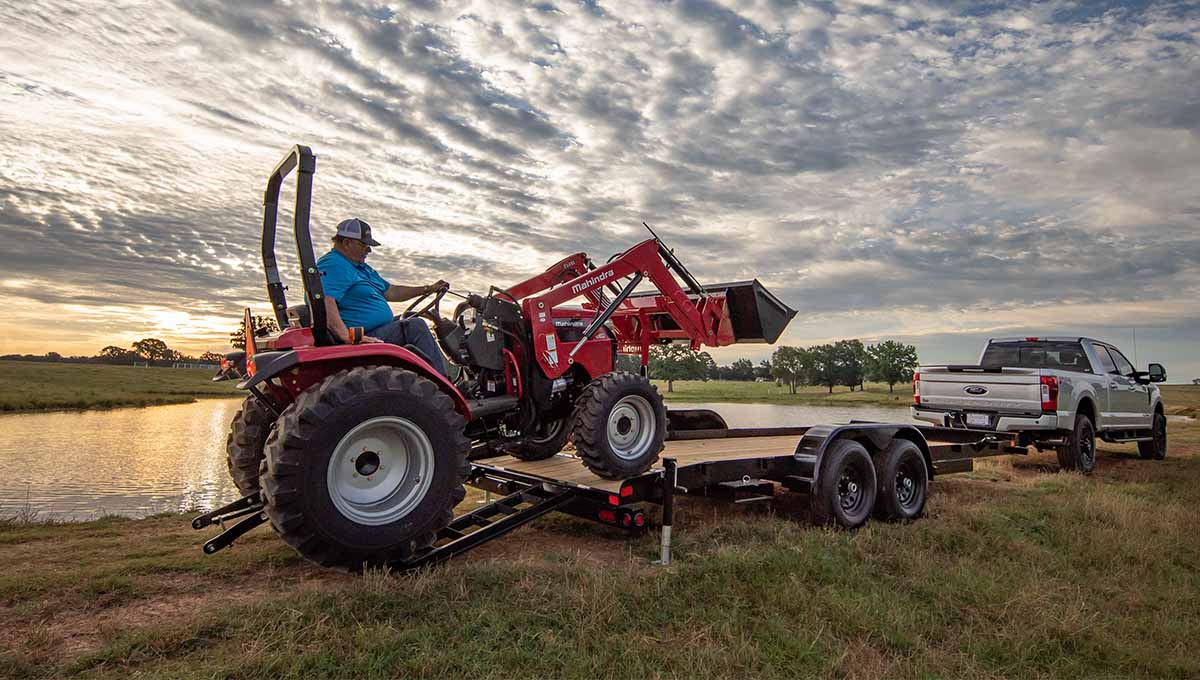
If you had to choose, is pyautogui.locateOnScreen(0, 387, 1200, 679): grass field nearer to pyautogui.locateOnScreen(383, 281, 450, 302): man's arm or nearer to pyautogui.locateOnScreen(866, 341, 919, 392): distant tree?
pyautogui.locateOnScreen(383, 281, 450, 302): man's arm

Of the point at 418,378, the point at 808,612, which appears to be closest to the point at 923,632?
the point at 808,612

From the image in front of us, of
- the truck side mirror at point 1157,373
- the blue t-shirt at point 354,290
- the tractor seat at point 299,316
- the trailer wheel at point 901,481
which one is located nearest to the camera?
the blue t-shirt at point 354,290

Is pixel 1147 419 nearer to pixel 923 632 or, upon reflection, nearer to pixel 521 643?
pixel 923 632

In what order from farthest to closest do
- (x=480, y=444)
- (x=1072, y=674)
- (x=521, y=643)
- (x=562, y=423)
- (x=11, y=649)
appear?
(x=562, y=423), (x=480, y=444), (x=1072, y=674), (x=521, y=643), (x=11, y=649)

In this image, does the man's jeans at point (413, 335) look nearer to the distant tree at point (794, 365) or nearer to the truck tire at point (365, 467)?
the truck tire at point (365, 467)

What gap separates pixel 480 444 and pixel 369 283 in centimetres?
215

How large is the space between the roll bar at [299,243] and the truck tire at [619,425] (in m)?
2.40

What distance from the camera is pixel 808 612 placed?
15.4ft

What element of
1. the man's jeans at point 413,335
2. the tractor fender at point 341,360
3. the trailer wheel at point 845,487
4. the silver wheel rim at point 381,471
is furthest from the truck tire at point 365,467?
the trailer wheel at point 845,487

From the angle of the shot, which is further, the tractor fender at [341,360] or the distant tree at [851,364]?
the distant tree at [851,364]

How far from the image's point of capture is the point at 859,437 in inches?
293

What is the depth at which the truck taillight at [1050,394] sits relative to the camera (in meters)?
10.9

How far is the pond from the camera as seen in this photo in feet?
29.0

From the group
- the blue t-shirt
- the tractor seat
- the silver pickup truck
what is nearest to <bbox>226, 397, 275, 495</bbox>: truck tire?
the tractor seat
